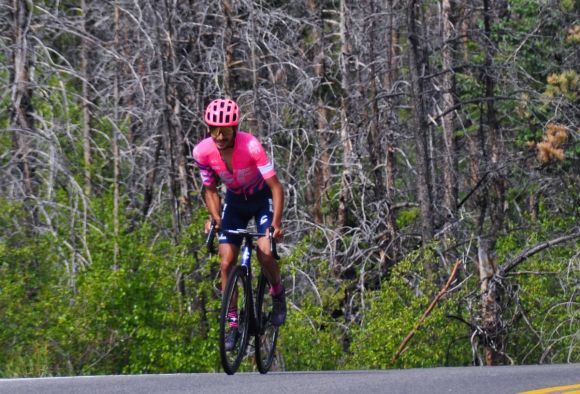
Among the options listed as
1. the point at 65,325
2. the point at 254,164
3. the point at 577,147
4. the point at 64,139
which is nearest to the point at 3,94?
the point at 64,139

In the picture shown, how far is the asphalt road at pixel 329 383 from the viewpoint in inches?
312

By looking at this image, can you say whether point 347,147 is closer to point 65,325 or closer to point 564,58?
point 564,58

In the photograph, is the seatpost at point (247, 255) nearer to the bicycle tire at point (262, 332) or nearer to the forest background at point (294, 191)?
the bicycle tire at point (262, 332)

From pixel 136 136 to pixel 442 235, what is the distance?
5686mm

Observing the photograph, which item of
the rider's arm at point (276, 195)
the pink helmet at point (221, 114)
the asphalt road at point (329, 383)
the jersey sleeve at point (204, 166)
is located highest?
the pink helmet at point (221, 114)

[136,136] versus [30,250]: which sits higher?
[136,136]

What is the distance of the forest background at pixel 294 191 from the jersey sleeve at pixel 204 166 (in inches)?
160

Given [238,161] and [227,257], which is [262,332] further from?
[238,161]

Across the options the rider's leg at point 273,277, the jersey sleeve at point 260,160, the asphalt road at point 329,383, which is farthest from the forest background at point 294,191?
the jersey sleeve at point 260,160

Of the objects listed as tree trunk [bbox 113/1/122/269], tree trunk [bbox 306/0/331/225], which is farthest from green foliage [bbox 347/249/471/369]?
tree trunk [bbox 113/1/122/269]

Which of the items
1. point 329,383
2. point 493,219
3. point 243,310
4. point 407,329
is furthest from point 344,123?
point 329,383

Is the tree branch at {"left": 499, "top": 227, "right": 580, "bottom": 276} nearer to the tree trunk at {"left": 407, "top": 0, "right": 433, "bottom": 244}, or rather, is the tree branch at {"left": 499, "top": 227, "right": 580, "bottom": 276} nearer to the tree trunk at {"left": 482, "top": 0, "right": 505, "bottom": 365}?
the tree trunk at {"left": 482, "top": 0, "right": 505, "bottom": 365}

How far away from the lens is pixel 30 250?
1479cm

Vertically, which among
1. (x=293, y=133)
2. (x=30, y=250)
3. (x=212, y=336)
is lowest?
(x=212, y=336)
